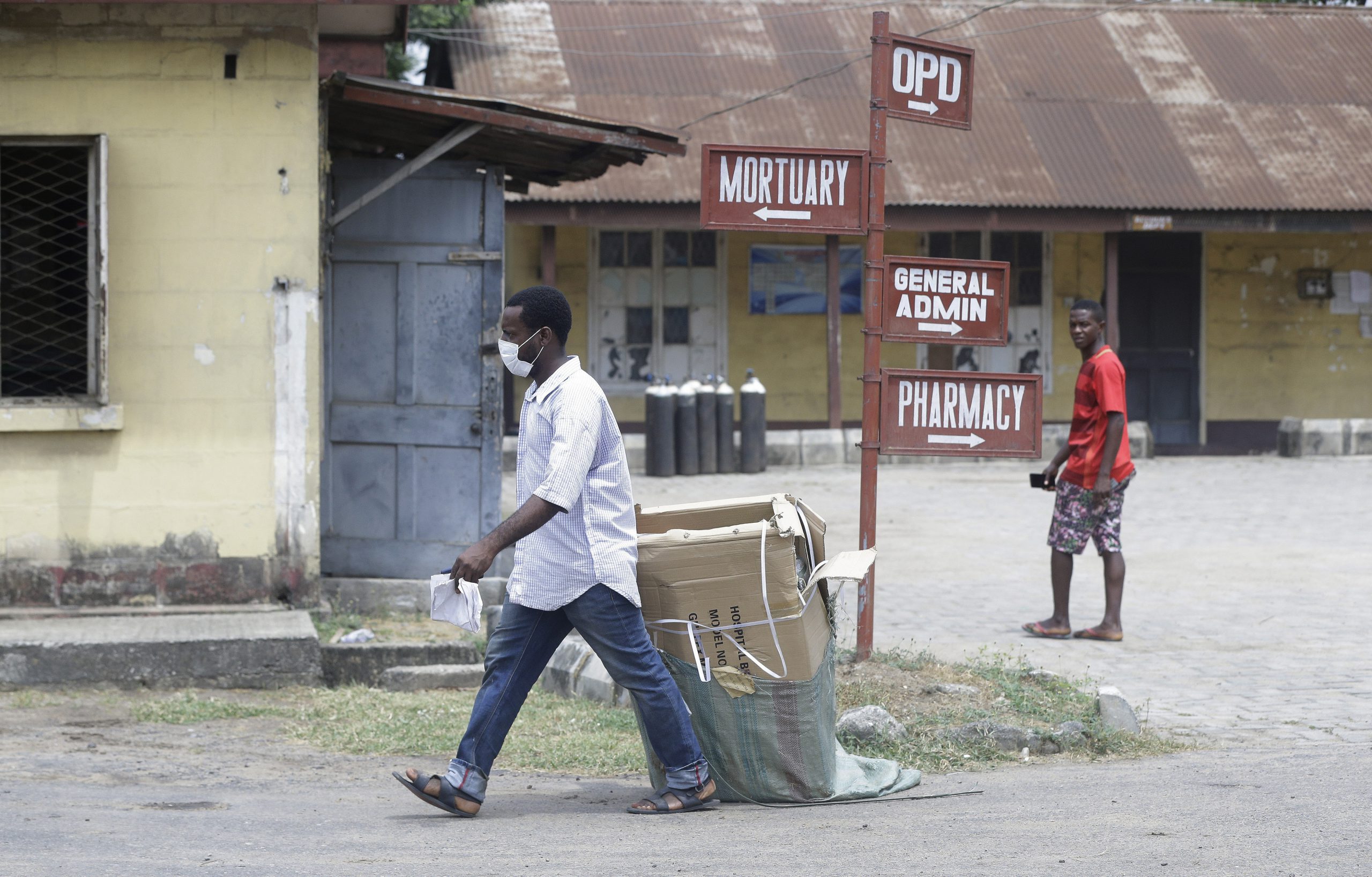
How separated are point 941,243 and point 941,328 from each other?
553 inches

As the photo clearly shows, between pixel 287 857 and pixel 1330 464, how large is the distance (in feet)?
53.5

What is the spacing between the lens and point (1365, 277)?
2078 centimetres

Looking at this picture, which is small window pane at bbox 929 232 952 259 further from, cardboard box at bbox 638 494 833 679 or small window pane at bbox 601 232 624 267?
cardboard box at bbox 638 494 833 679

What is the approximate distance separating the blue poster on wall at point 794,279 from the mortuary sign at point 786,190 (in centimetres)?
1324

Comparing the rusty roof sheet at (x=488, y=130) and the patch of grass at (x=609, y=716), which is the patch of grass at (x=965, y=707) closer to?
the patch of grass at (x=609, y=716)

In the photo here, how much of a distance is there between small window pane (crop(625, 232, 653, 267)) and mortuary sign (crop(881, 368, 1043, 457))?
13315 millimetres

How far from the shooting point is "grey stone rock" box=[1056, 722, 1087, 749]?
233 inches

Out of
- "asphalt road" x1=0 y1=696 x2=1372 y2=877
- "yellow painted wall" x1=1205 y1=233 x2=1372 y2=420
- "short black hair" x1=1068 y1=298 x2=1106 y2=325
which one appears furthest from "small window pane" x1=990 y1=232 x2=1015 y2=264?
"asphalt road" x1=0 y1=696 x2=1372 y2=877

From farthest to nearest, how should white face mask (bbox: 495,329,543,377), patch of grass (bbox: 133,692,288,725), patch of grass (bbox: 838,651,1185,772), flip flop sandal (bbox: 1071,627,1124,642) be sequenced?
1. flip flop sandal (bbox: 1071,627,1124,642)
2. patch of grass (bbox: 133,692,288,725)
3. patch of grass (bbox: 838,651,1185,772)
4. white face mask (bbox: 495,329,543,377)

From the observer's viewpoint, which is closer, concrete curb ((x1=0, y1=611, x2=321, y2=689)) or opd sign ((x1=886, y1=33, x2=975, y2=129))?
opd sign ((x1=886, y1=33, x2=975, y2=129))

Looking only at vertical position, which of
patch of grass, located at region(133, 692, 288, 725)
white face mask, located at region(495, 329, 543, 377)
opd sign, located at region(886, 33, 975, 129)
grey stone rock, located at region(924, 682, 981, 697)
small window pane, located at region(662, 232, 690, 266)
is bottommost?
patch of grass, located at region(133, 692, 288, 725)

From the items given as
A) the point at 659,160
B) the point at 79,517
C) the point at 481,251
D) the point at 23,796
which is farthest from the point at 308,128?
the point at 659,160

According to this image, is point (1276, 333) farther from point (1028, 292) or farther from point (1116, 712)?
point (1116, 712)

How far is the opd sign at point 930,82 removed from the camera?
6.62m
